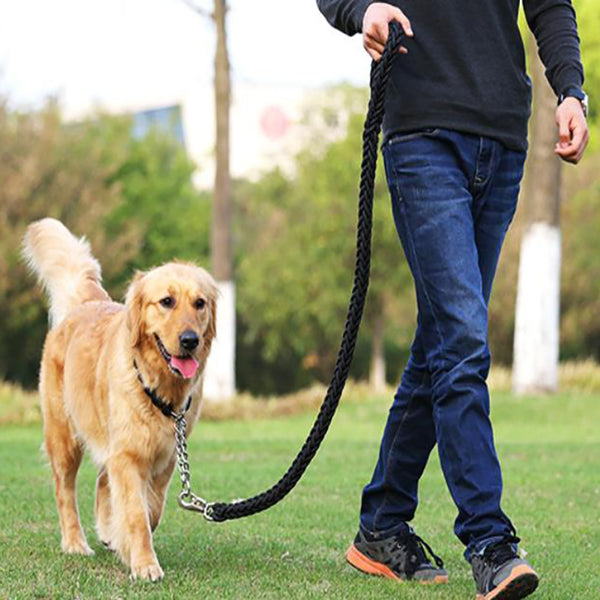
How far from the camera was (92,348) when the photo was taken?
5.24 meters

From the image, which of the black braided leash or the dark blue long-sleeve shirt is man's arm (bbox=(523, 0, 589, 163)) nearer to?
the dark blue long-sleeve shirt

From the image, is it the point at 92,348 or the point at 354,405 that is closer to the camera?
the point at 92,348

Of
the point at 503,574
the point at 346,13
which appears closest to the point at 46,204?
the point at 346,13

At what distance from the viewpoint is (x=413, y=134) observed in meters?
3.92

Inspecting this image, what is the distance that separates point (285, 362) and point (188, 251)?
496 cm

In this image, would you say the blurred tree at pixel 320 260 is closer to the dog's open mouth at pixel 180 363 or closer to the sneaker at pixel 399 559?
the dog's open mouth at pixel 180 363

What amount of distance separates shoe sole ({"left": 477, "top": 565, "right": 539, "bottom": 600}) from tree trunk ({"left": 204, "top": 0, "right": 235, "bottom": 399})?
15392mm

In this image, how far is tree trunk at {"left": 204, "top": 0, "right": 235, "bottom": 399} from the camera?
19141 mm

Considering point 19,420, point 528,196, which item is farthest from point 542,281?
point 19,420

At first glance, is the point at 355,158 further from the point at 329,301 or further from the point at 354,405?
the point at 354,405

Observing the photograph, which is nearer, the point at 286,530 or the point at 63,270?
the point at 286,530

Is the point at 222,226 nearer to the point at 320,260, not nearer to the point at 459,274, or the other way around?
the point at 320,260

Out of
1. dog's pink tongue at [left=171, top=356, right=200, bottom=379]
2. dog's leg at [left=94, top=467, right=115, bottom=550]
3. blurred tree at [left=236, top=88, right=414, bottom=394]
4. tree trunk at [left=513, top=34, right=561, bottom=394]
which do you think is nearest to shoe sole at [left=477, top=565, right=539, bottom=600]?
dog's pink tongue at [left=171, top=356, right=200, bottom=379]

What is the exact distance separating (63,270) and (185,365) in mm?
1561
